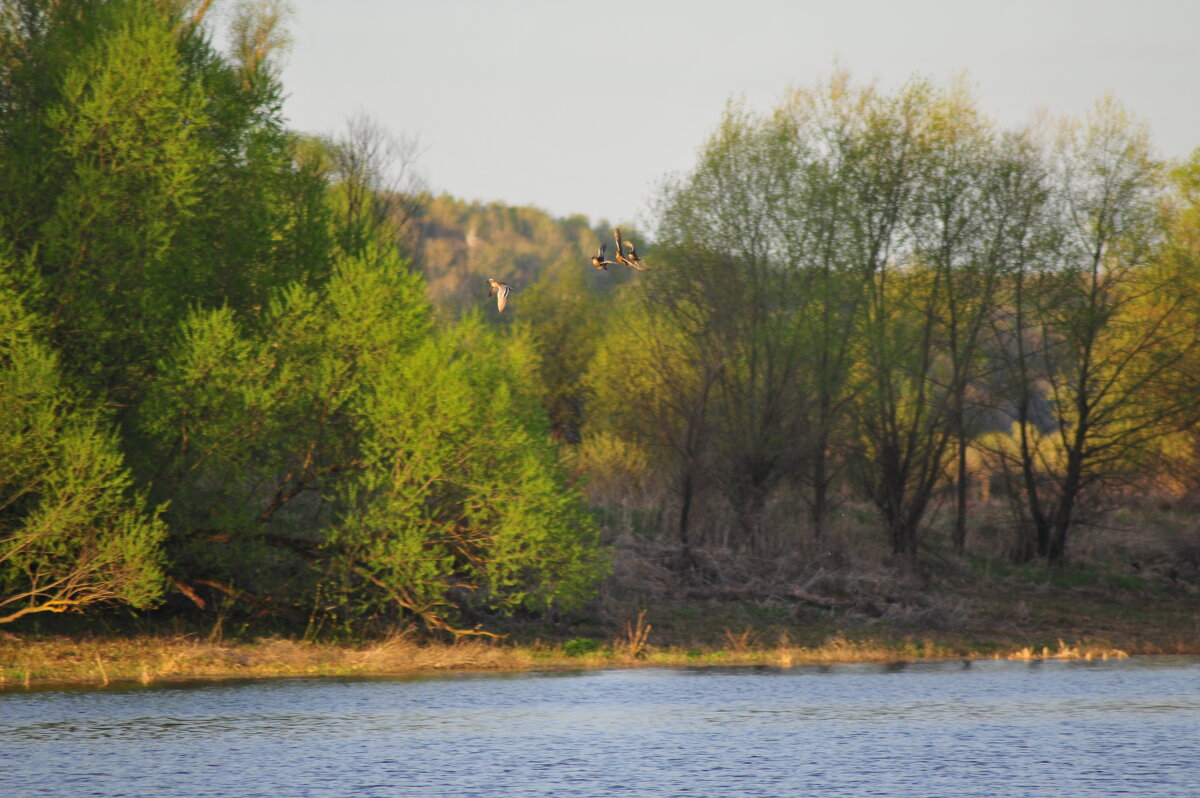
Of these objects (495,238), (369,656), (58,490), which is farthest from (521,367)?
(495,238)

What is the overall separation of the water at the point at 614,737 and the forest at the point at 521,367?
129 inches

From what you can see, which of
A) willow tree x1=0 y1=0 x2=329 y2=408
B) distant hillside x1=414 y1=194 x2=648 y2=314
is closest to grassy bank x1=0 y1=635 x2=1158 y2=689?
willow tree x1=0 y1=0 x2=329 y2=408

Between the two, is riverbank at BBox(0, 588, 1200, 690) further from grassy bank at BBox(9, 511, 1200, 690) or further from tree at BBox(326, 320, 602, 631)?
tree at BBox(326, 320, 602, 631)

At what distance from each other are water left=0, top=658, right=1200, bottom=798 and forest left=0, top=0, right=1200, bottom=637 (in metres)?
3.27

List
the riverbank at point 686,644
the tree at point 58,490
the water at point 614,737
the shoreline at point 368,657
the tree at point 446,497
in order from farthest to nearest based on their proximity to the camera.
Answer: the tree at point 446,497 < the riverbank at point 686,644 < the shoreline at point 368,657 < the tree at point 58,490 < the water at point 614,737

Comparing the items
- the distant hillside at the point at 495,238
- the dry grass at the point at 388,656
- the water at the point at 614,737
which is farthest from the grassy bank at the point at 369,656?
the distant hillside at the point at 495,238

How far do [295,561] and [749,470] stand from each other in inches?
612

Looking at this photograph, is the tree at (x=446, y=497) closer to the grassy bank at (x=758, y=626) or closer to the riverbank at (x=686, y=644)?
the riverbank at (x=686, y=644)

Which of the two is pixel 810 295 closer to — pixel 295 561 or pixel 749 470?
pixel 749 470

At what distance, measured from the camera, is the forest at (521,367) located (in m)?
25.2

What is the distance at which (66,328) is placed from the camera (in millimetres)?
25500

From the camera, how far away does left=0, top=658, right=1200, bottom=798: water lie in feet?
52.4

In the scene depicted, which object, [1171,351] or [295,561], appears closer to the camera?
[295,561]

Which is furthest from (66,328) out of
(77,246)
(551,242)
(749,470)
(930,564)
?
(551,242)
